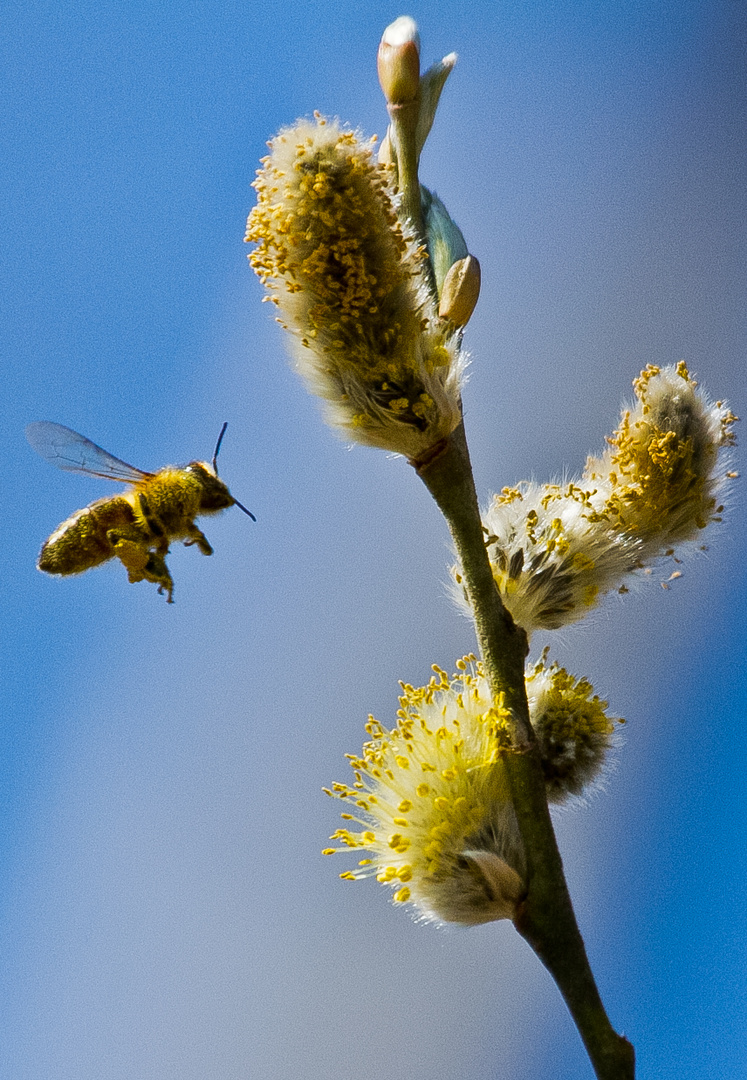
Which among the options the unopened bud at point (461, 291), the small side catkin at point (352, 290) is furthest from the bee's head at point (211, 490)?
the unopened bud at point (461, 291)

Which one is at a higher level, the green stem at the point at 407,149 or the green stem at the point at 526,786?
the green stem at the point at 407,149

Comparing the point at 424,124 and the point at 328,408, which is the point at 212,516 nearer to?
the point at 328,408

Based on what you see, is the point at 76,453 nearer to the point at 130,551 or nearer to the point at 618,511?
the point at 130,551

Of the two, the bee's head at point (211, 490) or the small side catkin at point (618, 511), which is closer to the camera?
the bee's head at point (211, 490)

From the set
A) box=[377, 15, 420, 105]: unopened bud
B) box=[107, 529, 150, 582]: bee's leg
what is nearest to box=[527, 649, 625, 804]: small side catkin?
box=[107, 529, 150, 582]: bee's leg

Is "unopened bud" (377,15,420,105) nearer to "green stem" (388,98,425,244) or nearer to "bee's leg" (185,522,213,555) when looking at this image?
"green stem" (388,98,425,244)

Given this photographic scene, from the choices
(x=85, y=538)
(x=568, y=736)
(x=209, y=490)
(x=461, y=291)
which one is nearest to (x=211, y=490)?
(x=209, y=490)

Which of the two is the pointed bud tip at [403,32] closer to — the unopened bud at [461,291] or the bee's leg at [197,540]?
the unopened bud at [461,291]

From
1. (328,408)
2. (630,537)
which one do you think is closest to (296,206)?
(328,408)
